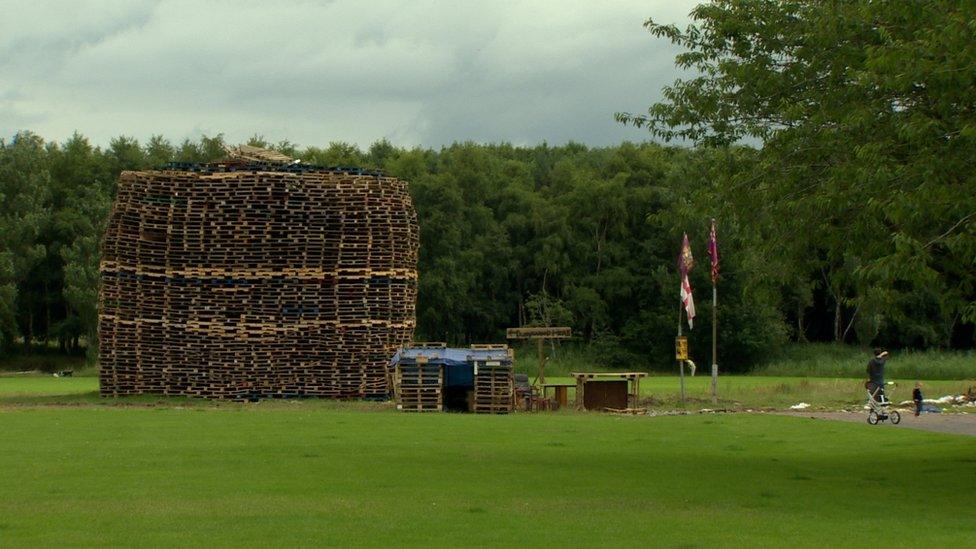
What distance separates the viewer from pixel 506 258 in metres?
92.1

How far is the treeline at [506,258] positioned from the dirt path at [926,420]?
41578 millimetres

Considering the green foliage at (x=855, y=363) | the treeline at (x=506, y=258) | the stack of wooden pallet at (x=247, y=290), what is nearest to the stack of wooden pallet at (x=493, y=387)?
the stack of wooden pallet at (x=247, y=290)

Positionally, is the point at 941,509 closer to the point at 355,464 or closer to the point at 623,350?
the point at 355,464

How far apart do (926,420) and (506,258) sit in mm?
57986

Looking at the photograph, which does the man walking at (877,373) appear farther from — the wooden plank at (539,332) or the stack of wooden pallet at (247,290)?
the stack of wooden pallet at (247,290)

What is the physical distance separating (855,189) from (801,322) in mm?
76945

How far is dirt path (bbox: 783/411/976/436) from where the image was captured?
1248 inches

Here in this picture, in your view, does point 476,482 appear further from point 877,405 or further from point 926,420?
point 926,420

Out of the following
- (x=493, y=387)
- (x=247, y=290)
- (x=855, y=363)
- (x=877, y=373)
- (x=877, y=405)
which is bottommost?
(x=855, y=363)

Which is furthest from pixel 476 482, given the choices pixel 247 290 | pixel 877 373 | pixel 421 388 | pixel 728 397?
pixel 728 397

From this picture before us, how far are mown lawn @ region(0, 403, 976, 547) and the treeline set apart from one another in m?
53.0

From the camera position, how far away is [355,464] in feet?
71.8

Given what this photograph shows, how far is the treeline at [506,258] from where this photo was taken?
279 feet

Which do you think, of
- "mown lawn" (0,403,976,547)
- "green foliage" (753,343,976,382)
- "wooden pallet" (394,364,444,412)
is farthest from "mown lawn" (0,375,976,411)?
"green foliage" (753,343,976,382)
